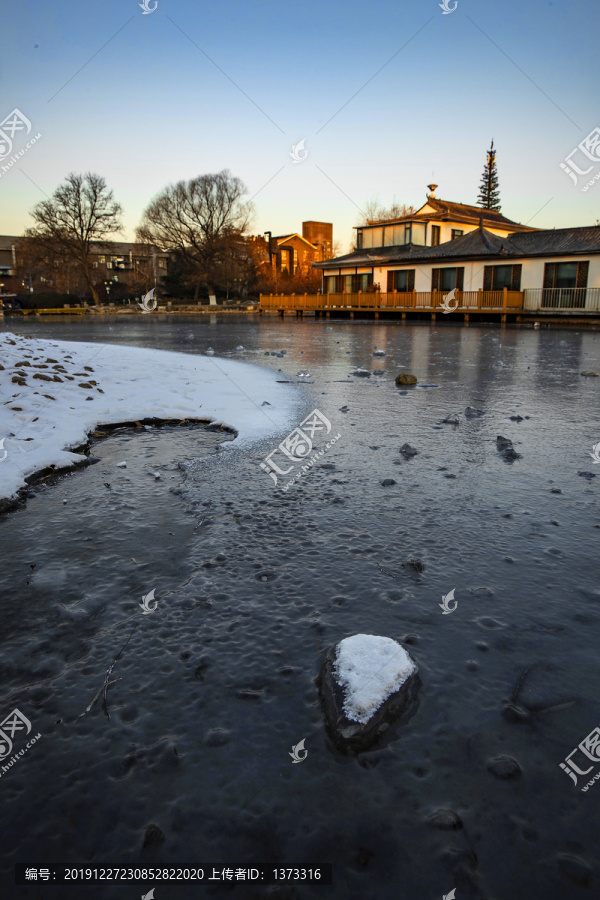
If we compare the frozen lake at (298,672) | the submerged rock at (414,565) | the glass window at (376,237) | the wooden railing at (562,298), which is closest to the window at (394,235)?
the glass window at (376,237)

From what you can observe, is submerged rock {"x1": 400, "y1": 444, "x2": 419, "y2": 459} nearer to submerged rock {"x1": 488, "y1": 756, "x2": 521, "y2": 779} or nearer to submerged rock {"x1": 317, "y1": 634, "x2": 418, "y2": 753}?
submerged rock {"x1": 317, "y1": 634, "x2": 418, "y2": 753}

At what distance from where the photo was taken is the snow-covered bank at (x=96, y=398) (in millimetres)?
4824

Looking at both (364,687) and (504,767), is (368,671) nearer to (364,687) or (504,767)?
(364,687)

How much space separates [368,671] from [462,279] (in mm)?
37024

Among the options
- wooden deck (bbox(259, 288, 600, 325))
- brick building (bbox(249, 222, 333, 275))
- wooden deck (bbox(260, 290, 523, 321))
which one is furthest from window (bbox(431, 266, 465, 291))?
brick building (bbox(249, 222, 333, 275))

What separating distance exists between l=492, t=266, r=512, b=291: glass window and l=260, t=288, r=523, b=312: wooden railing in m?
2.38

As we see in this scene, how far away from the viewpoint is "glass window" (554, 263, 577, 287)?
3008 cm

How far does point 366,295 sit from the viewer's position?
3875 centimetres

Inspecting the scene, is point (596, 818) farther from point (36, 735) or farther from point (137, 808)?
point (36, 735)

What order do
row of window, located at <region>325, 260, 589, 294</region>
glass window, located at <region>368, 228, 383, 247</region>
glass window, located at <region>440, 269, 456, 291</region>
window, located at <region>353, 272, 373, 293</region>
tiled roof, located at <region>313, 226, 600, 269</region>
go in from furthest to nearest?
glass window, located at <region>368, 228, 383, 247</region>, window, located at <region>353, 272, 373, 293</region>, glass window, located at <region>440, 269, 456, 291</region>, row of window, located at <region>325, 260, 589, 294</region>, tiled roof, located at <region>313, 226, 600, 269</region>

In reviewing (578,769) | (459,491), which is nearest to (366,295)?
(459,491)

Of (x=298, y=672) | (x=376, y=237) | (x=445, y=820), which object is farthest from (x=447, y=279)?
(x=445, y=820)

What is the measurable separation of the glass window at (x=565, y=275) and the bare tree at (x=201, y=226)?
135 feet

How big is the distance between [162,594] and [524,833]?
5.62 ft
